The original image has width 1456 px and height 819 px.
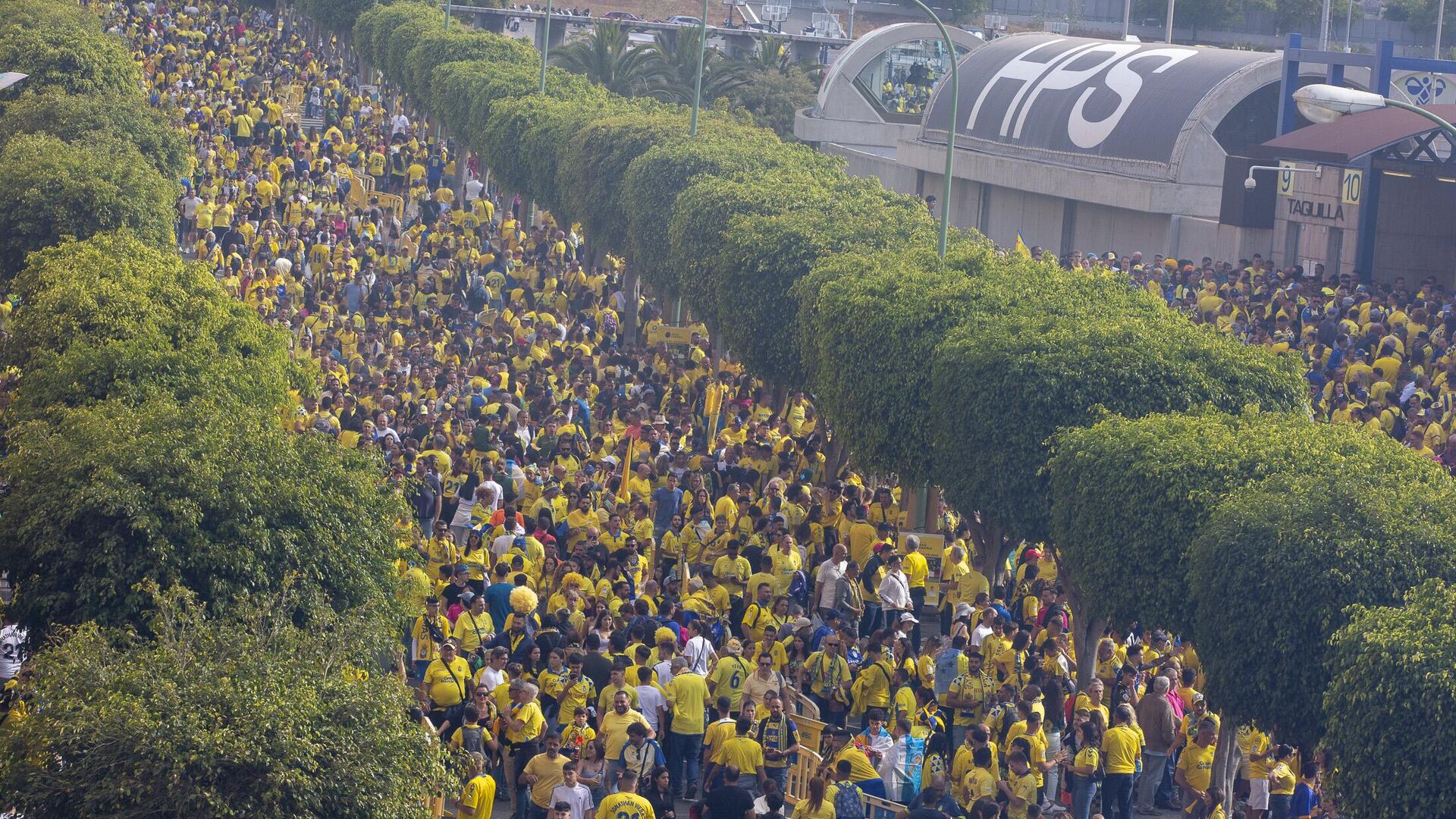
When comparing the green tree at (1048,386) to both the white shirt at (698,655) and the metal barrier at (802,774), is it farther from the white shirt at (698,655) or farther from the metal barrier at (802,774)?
the metal barrier at (802,774)

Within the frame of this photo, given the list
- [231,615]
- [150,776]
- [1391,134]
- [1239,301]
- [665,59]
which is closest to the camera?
[150,776]

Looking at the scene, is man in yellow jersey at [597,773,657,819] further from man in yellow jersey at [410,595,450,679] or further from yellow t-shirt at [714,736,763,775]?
man in yellow jersey at [410,595,450,679]

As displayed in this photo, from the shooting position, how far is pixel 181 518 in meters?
11.2

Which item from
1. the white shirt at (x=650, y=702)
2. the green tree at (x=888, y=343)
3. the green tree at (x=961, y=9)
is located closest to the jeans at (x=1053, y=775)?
the white shirt at (x=650, y=702)

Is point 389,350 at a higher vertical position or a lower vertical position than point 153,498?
lower

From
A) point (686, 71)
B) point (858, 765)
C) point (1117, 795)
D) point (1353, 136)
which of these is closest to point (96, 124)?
point (1353, 136)

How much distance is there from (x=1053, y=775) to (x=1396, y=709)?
3141 mm

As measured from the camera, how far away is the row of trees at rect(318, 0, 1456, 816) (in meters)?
11.9

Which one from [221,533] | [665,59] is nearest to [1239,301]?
[221,533]

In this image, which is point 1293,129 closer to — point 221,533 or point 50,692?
point 221,533

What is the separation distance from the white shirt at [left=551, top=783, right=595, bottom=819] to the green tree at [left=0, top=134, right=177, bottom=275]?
1388cm

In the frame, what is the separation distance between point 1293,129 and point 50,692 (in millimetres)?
35303

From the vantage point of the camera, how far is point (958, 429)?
17.3 meters

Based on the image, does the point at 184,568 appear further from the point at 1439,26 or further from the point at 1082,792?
the point at 1439,26
